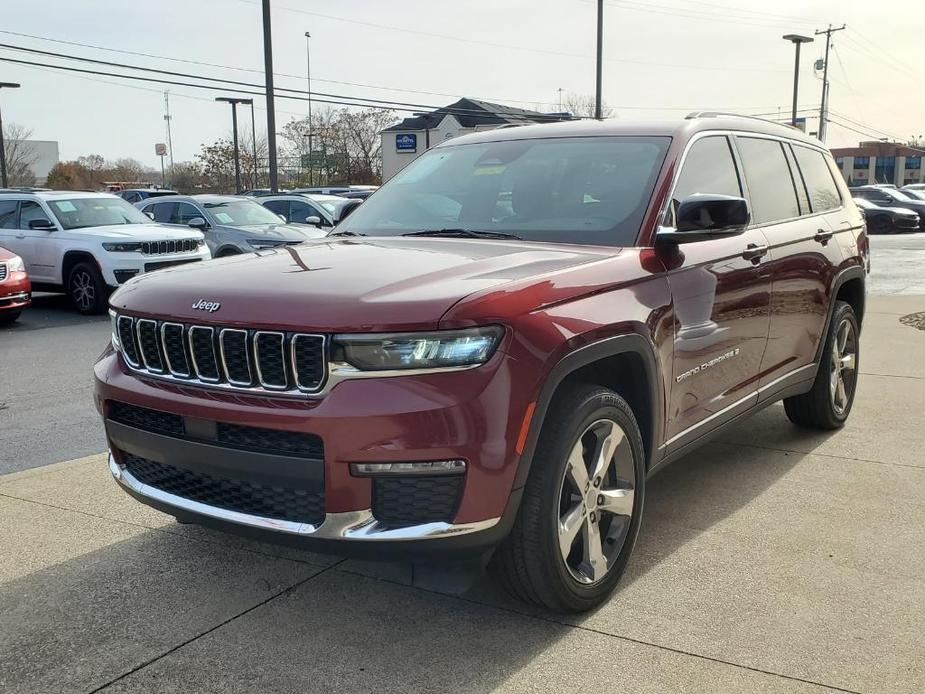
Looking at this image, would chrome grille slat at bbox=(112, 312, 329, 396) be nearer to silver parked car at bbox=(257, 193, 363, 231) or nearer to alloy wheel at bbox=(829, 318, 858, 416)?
alloy wheel at bbox=(829, 318, 858, 416)

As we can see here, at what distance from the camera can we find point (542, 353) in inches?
117

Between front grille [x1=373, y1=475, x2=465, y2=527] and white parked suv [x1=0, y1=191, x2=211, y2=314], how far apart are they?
10.9 m

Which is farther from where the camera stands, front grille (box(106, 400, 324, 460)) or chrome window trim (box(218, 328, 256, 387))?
chrome window trim (box(218, 328, 256, 387))

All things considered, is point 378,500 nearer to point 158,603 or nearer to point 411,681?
point 411,681

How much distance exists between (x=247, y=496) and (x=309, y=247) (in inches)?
54.5

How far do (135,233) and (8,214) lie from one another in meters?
2.42

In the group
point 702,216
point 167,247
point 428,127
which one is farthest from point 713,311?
point 428,127

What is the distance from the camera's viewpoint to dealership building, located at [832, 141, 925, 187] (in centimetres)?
11094

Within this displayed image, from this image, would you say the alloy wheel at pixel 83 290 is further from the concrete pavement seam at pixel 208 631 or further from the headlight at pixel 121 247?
the concrete pavement seam at pixel 208 631

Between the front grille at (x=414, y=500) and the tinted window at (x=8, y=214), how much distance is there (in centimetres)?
1324

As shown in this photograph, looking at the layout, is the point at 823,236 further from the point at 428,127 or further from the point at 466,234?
the point at 428,127

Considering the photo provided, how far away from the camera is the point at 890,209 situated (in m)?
32.9

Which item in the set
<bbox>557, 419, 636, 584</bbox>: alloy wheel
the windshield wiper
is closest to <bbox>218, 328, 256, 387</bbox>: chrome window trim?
<bbox>557, 419, 636, 584</bbox>: alloy wheel

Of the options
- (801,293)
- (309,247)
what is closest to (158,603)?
(309,247)
